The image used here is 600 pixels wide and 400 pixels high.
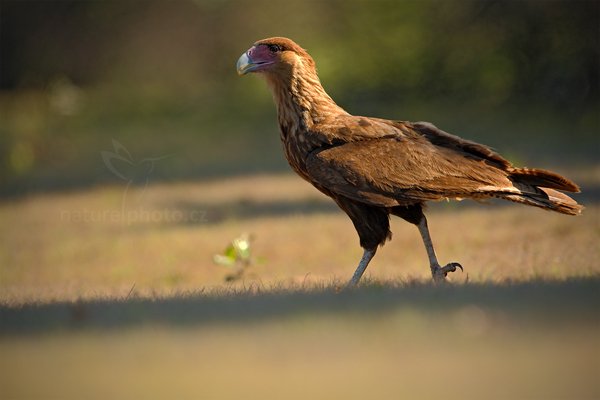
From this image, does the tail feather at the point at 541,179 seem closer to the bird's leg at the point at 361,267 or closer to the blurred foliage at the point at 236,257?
the bird's leg at the point at 361,267

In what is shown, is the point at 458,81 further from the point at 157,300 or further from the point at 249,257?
the point at 157,300

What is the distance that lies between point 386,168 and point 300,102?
0.79 meters

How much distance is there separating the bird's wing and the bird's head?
2.72ft

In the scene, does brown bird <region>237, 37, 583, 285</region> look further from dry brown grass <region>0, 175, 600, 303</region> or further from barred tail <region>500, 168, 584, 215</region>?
dry brown grass <region>0, 175, 600, 303</region>

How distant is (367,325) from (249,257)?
3.44 meters

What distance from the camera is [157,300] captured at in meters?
5.75

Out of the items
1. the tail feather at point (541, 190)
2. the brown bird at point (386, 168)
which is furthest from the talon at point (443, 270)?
the tail feather at point (541, 190)

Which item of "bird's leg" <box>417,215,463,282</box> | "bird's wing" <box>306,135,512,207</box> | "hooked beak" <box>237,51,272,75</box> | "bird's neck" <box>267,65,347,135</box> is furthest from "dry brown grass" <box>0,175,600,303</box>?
"hooked beak" <box>237,51,272,75</box>

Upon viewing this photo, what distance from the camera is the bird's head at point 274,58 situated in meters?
6.86

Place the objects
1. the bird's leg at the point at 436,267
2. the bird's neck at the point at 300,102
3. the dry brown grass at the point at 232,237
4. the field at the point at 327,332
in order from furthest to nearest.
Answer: the dry brown grass at the point at 232,237
the bird's neck at the point at 300,102
the bird's leg at the point at 436,267
the field at the point at 327,332

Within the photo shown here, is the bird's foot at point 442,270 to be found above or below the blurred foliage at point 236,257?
above

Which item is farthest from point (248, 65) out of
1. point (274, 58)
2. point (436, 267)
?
point (436, 267)

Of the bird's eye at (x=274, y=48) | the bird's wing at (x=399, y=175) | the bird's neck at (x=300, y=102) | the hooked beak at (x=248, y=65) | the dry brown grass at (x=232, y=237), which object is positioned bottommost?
the dry brown grass at (x=232, y=237)

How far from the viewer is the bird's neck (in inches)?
261
